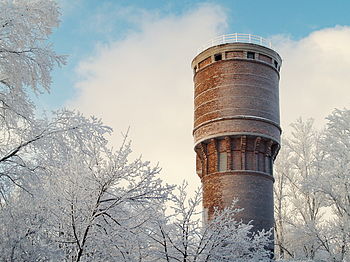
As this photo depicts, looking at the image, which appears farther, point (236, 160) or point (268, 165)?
point (268, 165)

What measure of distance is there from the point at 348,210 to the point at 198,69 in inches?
365

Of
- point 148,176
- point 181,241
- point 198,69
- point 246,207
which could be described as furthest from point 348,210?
point 148,176

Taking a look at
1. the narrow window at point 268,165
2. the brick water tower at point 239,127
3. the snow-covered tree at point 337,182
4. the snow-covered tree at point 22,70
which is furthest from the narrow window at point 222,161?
the snow-covered tree at point 22,70

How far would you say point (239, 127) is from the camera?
22688mm

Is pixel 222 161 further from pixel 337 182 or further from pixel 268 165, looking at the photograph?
pixel 337 182

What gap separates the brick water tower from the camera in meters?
Result: 22.4

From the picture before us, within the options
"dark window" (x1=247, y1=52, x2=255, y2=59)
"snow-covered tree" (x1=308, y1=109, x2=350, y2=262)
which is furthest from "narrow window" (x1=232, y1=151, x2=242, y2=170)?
"dark window" (x1=247, y1=52, x2=255, y2=59)

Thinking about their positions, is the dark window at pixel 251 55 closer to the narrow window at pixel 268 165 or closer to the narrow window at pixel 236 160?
the narrow window at pixel 236 160

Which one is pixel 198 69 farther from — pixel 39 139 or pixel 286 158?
pixel 39 139

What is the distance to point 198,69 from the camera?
81.8 ft

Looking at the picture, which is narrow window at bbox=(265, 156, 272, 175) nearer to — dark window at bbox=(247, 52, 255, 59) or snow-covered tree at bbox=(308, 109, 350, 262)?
snow-covered tree at bbox=(308, 109, 350, 262)

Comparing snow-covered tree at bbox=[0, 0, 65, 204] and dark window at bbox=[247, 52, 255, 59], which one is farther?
dark window at bbox=[247, 52, 255, 59]

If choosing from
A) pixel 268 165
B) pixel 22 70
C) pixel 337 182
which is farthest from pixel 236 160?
pixel 22 70

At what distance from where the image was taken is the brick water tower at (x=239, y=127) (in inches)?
880
